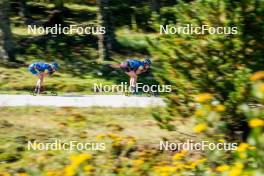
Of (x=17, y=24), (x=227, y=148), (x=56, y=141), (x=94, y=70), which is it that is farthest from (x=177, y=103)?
(x=17, y=24)

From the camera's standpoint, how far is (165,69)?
9109 millimetres

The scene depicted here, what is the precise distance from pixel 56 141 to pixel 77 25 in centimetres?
1480

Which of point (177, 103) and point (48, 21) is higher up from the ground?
point (48, 21)

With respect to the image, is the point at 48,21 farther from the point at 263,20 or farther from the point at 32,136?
the point at 263,20
